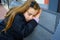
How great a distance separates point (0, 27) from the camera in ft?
6.75

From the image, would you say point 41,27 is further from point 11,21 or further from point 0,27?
point 0,27

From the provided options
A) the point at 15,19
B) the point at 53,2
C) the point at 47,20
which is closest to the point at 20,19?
the point at 15,19

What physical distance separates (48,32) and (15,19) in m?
0.44

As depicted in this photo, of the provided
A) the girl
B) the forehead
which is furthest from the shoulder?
the forehead

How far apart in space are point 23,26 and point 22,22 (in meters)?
0.06

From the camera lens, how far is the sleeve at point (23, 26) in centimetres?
165

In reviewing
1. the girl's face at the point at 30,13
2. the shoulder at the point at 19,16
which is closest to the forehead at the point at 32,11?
the girl's face at the point at 30,13

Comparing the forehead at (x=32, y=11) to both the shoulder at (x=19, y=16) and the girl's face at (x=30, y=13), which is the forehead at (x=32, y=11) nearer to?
the girl's face at (x=30, y=13)

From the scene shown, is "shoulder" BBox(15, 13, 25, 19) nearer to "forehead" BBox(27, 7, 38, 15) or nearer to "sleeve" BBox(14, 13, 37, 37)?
"sleeve" BBox(14, 13, 37, 37)

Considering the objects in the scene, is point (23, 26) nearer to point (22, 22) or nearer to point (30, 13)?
point (22, 22)

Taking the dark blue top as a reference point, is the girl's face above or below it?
above

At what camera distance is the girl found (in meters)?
1.66

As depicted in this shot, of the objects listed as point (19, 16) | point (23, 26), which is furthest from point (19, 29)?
point (19, 16)

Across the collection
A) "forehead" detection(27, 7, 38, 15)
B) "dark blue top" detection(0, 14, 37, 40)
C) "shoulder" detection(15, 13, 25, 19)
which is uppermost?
"forehead" detection(27, 7, 38, 15)
